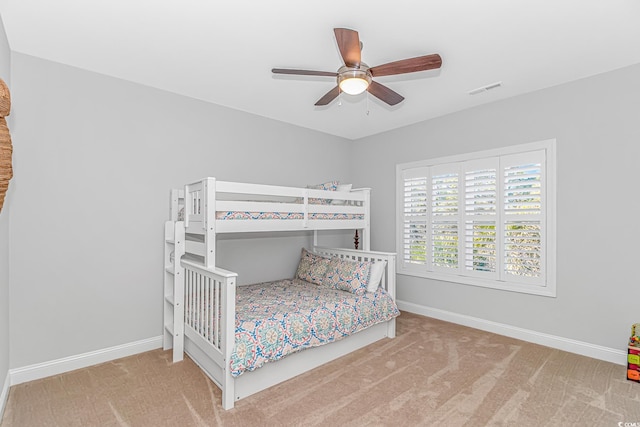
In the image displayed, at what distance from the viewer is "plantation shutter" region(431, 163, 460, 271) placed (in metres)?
3.84

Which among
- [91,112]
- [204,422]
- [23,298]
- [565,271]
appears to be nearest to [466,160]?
[565,271]

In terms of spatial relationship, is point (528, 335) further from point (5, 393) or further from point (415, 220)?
point (5, 393)

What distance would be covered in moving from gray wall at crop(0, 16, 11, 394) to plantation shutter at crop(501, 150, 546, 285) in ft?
14.1

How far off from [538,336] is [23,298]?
4513 millimetres

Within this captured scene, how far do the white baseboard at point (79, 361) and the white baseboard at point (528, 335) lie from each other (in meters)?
3.05

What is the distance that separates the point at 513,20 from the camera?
210cm

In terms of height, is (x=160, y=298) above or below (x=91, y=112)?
below

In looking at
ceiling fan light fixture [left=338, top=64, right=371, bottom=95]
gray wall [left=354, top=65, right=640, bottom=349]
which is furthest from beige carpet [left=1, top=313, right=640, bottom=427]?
ceiling fan light fixture [left=338, top=64, right=371, bottom=95]

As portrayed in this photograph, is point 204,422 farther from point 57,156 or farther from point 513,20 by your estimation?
point 513,20

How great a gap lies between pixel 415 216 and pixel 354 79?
2.46 meters

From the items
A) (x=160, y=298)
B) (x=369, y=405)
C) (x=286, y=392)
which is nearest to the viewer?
(x=369, y=405)

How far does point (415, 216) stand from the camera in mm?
4246

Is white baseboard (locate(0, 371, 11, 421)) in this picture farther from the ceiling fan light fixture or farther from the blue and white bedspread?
the ceiling fan light fixture

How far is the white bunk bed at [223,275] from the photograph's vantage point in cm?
Result: 228
